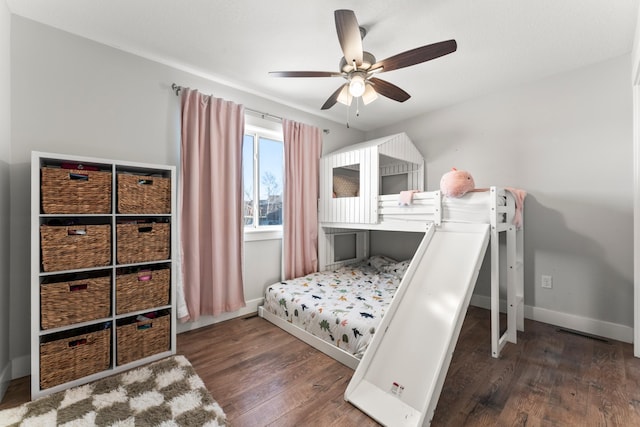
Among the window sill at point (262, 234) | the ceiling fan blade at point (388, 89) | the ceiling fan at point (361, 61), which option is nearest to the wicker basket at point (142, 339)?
the window sill at point (262, 234)

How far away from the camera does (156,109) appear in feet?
7.65

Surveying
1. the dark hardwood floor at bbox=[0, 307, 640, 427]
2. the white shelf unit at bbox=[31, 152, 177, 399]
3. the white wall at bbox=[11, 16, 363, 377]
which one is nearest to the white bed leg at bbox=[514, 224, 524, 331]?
the dark hardwood floor at bbox=[0, 307, 640, 427]

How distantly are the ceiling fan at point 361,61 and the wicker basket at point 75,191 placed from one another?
4.50 ft

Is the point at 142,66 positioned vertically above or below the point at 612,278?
above

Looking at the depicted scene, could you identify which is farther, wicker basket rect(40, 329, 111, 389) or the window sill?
the window sill

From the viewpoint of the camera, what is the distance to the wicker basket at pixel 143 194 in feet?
6.09

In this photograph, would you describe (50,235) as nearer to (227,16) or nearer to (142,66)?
(142,66)

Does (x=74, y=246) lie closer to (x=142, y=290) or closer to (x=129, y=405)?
(x=142, y=290)

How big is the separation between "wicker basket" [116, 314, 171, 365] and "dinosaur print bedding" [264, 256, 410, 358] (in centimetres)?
100

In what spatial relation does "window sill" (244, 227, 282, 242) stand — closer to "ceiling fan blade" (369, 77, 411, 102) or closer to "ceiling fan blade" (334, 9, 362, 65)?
"ceiling fan blade" (369, 77, 411, 102)

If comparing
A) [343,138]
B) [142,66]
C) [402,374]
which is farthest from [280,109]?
[402,374]

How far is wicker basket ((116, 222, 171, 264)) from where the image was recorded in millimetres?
1848

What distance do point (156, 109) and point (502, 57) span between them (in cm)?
294

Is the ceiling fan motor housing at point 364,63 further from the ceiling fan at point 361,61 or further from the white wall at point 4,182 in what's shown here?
the white wall at point 4,182
